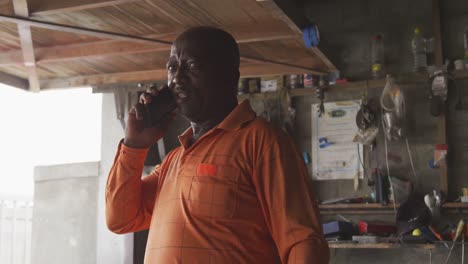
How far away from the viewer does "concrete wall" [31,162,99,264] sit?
5.26m

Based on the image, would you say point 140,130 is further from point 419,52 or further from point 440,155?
point 419,52

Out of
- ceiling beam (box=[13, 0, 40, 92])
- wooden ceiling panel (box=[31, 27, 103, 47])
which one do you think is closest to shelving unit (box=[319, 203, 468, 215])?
wooden ceiling panel (box=[31, 27, 103, 47])

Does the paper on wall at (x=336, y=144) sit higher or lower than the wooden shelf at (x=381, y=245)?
higher

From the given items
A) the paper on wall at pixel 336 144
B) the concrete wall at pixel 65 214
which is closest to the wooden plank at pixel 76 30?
the paper on wall at pixel 336 144

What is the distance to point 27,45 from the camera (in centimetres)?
387

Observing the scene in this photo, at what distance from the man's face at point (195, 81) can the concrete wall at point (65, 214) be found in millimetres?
3856

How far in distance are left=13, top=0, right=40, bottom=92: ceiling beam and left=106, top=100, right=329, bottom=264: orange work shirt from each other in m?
2.07

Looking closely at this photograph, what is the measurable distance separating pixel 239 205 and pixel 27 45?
296 cm

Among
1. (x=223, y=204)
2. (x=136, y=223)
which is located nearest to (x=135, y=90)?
(x=136, y=223)

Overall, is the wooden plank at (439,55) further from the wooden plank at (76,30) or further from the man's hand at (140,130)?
the man's hand at (140,130)

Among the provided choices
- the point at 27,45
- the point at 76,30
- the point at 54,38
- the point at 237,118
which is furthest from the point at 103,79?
the point at 237,118

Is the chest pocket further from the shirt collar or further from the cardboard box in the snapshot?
the cardboard box

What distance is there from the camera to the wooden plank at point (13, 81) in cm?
458

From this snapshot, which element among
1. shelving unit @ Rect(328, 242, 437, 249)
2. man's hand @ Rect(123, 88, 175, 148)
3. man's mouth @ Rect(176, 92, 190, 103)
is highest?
man's mouth @ Rect(176, 92, 190, 103)
